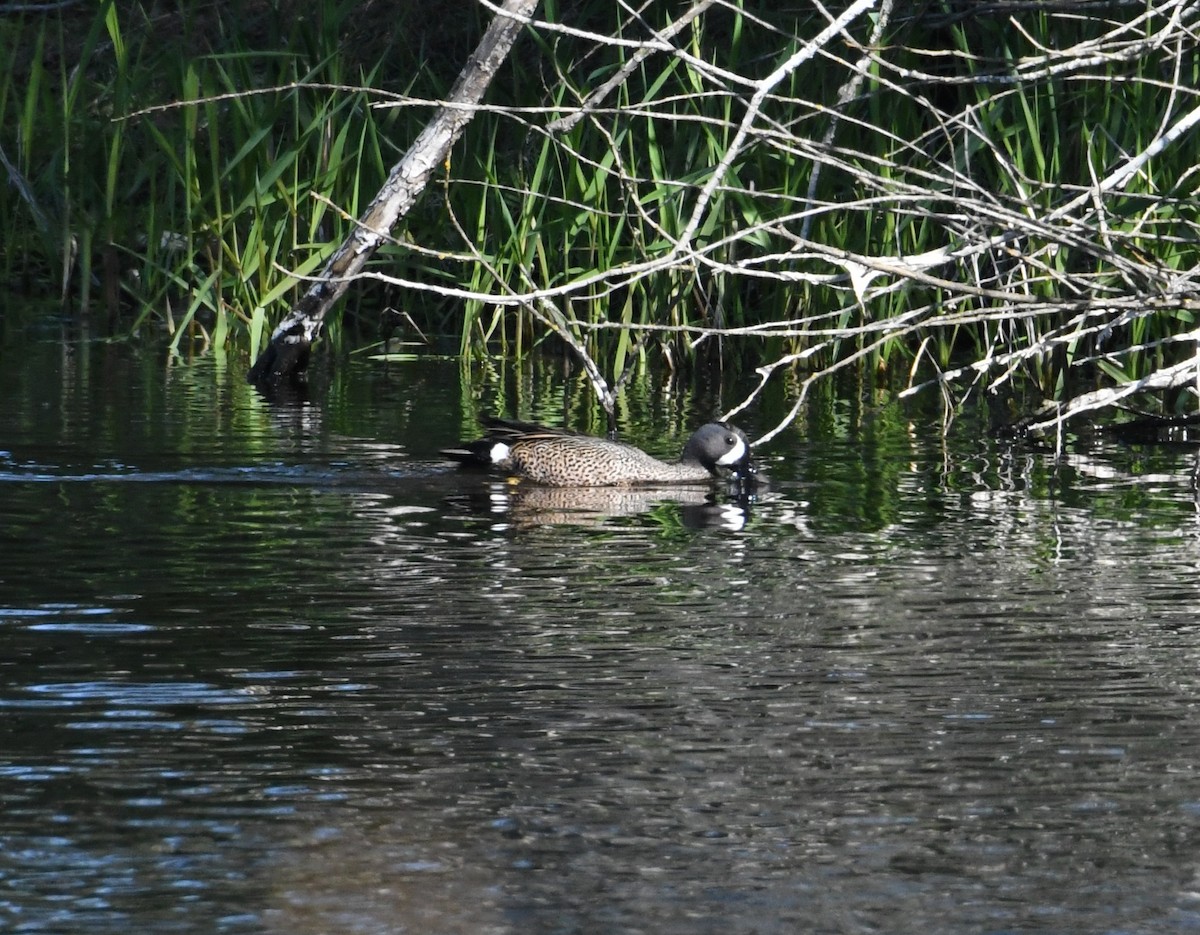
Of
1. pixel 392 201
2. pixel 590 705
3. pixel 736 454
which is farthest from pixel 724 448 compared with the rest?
pixel 590 705

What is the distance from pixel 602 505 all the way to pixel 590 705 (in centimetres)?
331

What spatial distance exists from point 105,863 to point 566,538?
3.51 metres

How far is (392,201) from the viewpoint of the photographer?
10.7 meters

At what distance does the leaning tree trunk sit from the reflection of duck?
2.20 metres

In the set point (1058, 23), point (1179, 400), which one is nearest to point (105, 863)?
point (1179, 400)

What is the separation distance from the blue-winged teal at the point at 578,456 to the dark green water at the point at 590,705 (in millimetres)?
278

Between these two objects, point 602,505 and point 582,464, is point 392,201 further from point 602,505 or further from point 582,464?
point 602,505

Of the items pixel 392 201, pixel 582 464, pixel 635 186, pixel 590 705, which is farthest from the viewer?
pixel 392 201

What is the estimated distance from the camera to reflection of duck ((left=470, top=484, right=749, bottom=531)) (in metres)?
7.55

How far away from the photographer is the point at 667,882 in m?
3.65

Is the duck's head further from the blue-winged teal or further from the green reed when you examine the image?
the green reed

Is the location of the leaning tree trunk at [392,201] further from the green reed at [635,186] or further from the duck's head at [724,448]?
the duck's head at [724,448]

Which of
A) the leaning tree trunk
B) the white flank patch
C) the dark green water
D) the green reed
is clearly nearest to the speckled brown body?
the white flank patch

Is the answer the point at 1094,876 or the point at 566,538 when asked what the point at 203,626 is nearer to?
the point at 566,538
